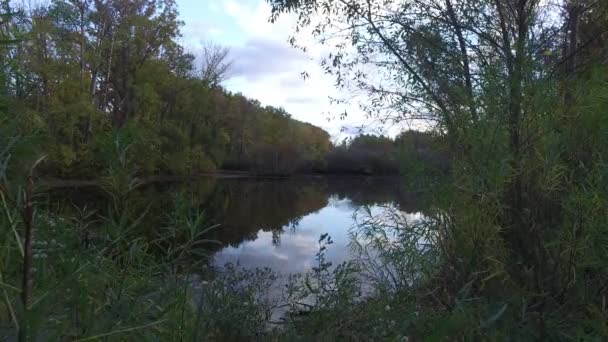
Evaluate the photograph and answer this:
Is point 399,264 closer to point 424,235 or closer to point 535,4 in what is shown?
point 424,235

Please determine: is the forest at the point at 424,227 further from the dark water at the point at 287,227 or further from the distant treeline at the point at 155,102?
the distant treeline at the point at 155,102

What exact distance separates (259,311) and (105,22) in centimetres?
3349

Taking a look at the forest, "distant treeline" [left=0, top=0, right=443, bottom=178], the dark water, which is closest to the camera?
the forest

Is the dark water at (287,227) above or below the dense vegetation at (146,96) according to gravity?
below

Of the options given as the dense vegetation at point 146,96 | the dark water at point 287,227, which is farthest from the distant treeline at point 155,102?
the dark water at point 287,227

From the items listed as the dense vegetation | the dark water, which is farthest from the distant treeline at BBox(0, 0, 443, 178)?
the dark water

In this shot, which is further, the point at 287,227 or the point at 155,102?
the point at 155,102

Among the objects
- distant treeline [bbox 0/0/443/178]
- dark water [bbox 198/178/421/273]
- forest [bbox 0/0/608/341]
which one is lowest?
dark water [bbox 198/178/421/273]

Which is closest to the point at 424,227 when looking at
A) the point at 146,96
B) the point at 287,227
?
the point at 287,227

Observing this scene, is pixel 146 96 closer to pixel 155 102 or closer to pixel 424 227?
pixel 155 102

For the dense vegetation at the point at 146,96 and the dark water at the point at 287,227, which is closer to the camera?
the dark water at the point at 287,227

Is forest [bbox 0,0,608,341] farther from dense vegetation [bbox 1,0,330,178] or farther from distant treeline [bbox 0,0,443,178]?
dense vegetation [bbox 1,0,330,178]

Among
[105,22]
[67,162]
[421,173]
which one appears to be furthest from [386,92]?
[105,22]

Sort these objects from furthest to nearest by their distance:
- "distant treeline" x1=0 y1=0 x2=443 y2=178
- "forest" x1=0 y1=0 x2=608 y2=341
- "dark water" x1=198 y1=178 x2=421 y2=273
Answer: "distant treeline" x1=0 y1=0 x2=443 y2=178, "dark water" x1=198 y1=178 x2=421 y2=273, "forest" x1=0 y1=0 x2=608 y2=341
